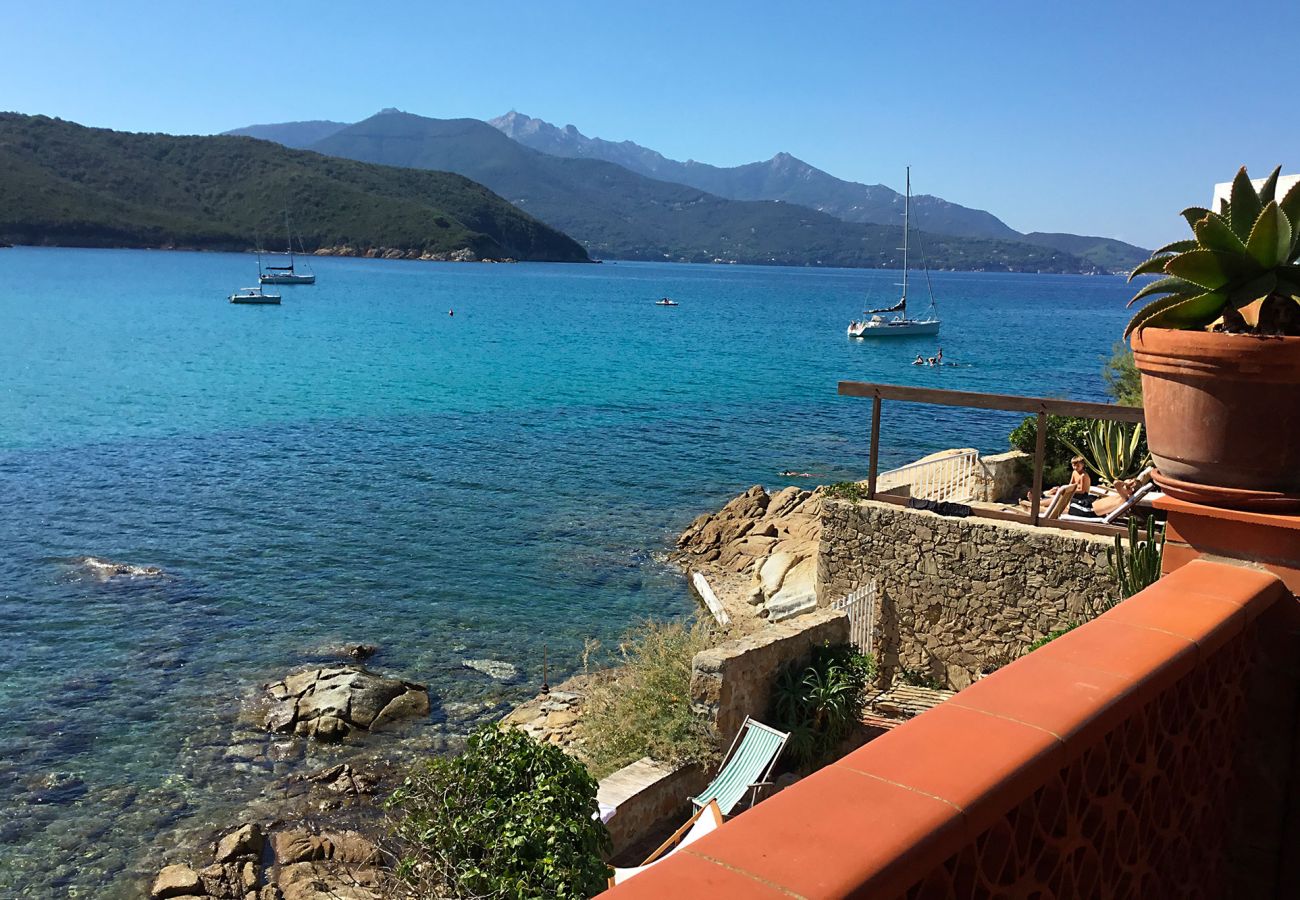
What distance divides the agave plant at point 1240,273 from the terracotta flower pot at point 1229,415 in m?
0.24

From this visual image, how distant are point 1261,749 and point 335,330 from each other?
81981mm

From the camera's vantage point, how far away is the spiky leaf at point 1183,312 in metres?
3.21

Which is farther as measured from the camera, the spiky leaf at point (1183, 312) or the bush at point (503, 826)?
the bush at point (503, 826)

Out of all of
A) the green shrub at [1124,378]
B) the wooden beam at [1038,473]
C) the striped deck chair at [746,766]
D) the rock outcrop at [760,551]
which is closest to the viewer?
the striped deck chair at [746,766]

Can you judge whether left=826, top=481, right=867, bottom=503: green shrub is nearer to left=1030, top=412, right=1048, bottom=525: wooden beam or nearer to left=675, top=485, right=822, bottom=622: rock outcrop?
left=1030, top=412, right=1048, bottom=525: wooden beam

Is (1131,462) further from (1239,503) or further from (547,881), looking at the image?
(1239,503)

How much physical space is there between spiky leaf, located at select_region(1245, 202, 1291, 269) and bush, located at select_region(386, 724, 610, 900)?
5.20 metres

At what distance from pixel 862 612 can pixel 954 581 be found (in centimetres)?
111

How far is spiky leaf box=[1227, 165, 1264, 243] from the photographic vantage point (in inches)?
131

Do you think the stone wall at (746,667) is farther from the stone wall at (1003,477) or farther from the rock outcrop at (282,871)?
the stone wall at (1003,477)

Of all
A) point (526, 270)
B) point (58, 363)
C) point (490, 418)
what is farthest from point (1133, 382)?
point (526, 270)

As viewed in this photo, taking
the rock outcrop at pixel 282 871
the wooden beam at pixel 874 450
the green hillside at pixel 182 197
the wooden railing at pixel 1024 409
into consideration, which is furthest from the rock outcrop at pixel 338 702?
the green hillside at pixel 182 197

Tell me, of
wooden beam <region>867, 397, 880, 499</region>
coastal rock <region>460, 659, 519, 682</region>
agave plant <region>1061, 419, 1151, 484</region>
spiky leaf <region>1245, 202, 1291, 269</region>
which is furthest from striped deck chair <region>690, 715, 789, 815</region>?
agave plant <region>1061, 419, 1151, 484</region>

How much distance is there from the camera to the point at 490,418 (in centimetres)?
3953
